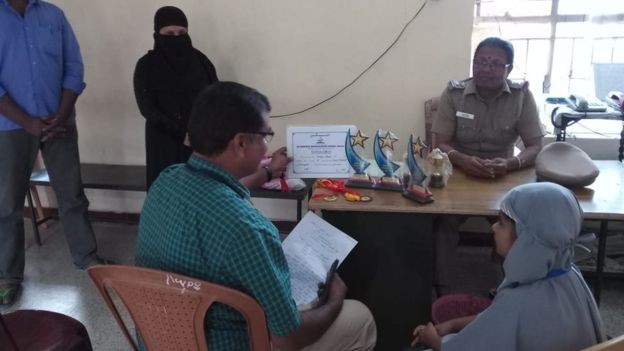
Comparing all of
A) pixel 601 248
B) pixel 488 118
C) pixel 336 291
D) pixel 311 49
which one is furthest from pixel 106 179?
pixel 601 248

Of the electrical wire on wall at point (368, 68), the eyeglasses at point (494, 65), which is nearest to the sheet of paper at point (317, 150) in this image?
the eyeglasses at point (494, 65)

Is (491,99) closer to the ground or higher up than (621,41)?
closer to the ground

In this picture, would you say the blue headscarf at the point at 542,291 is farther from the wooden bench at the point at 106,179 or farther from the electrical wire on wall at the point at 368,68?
the electrical wire on wall at the point at 368,68

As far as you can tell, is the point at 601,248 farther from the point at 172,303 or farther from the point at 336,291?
the point at 172,303

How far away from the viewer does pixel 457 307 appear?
192cm

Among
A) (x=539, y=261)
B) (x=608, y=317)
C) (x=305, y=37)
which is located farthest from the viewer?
(x=305, y=37)

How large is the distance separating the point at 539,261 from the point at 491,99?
1465 mm

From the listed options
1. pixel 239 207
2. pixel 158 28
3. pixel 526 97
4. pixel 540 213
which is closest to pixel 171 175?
pixel 239 207

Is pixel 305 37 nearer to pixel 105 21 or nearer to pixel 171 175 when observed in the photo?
pixel 105 21

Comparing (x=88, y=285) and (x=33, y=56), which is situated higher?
(x=33, y=56)

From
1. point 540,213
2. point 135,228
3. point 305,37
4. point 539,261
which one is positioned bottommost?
point 135,228

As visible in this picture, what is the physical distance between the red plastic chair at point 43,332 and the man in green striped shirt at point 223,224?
505mm

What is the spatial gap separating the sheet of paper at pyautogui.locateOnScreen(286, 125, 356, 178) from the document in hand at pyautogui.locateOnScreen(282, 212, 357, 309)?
0.22 metres

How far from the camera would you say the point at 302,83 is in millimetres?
3199
